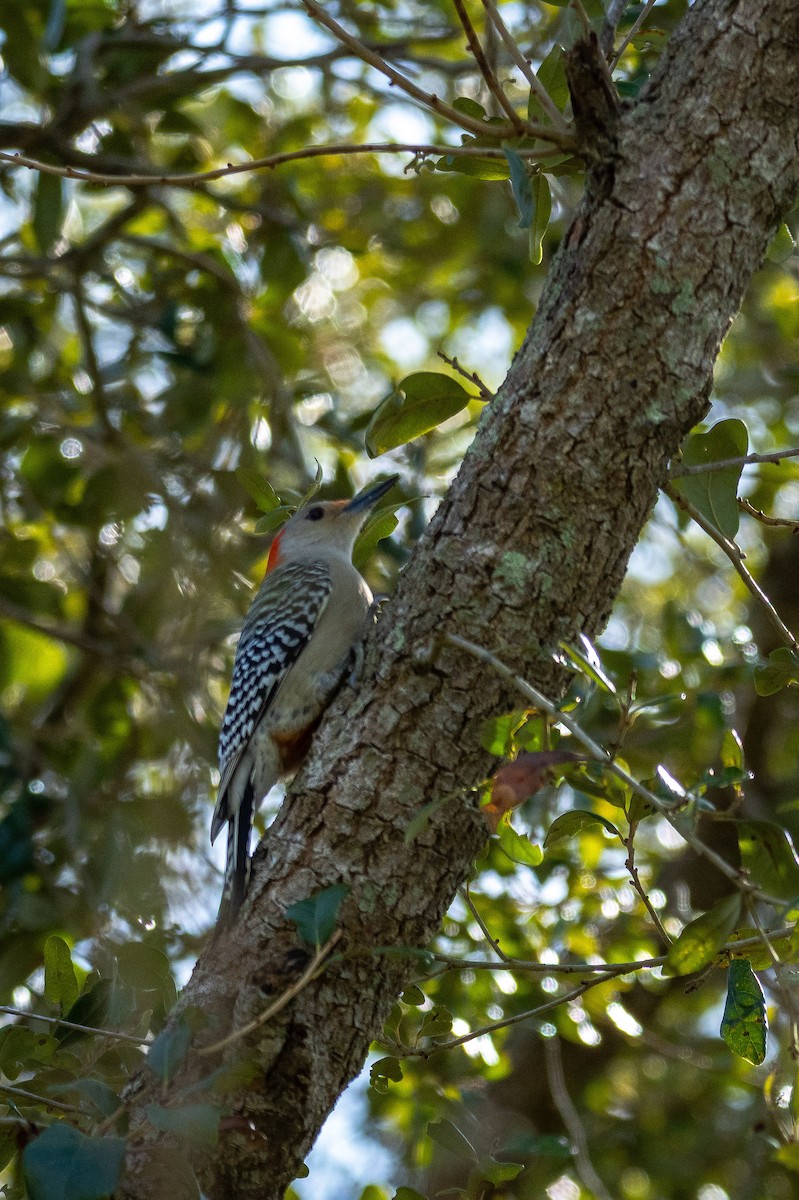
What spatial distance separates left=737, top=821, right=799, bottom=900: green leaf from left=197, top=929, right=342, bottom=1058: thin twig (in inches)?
34.1

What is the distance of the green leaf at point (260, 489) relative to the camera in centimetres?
336

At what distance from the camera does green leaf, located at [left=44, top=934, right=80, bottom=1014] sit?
273 centimetres

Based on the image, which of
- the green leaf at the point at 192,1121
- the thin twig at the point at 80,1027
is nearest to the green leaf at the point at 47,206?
the thin twig at the point at 80,1027

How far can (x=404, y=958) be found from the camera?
8.43ft

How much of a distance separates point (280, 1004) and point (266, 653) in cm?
221

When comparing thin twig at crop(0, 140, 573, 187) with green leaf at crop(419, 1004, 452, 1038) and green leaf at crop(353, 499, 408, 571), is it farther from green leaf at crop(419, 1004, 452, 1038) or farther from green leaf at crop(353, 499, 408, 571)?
green leaf at crop(419, 1004, 452, 1038)

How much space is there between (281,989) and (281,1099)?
0.73 feet

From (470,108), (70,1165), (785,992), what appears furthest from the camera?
(470,108)

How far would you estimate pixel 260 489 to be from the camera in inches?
133

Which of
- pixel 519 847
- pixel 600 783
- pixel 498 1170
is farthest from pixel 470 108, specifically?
pixel 498 1170

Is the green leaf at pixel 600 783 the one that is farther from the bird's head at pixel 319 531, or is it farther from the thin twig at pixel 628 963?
the bird's head at pixel 319 531

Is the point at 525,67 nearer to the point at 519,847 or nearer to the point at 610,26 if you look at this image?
the point at 610,26

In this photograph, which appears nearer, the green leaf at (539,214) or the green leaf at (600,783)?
the green leaf at (600,783)

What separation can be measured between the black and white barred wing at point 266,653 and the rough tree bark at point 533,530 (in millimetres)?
1560
